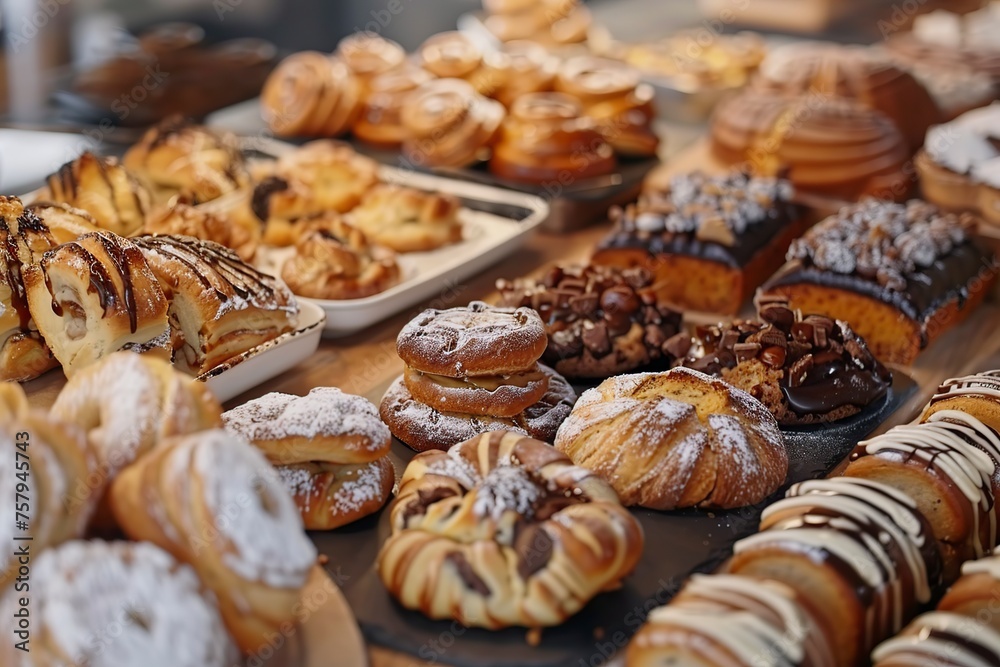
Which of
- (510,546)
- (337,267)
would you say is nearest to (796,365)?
(510,546)

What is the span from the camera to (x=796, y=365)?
2896mm

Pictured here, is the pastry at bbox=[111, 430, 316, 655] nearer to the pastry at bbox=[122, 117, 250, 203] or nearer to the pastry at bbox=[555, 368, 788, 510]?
the pastry at bbox=[555, 368, 788, 510]

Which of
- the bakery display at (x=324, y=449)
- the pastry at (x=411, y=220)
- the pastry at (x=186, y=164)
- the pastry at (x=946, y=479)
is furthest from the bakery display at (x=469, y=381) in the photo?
the pastry at (x=186, y=164)

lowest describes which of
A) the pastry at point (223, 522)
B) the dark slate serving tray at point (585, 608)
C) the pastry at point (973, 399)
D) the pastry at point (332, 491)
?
the dark slate serving tray at point (585, 608)

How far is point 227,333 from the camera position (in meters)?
2.89

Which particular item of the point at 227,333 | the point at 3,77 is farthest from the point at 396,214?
the point at 3,77

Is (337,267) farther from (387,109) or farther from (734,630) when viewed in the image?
(734,630)

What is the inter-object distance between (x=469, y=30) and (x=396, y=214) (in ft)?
8.45

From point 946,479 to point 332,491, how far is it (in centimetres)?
136

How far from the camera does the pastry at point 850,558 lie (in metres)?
1.97

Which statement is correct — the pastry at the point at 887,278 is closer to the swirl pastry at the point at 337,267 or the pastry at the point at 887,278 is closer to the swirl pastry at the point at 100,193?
the swirl pastry at the point at 337,267

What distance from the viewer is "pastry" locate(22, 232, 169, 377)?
251cm

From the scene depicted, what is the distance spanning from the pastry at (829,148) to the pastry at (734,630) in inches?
102

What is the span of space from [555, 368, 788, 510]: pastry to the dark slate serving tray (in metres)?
0.05
